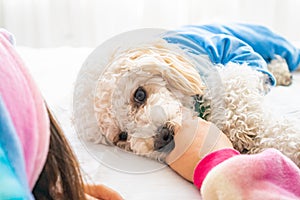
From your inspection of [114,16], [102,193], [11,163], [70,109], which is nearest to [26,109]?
[11,163]

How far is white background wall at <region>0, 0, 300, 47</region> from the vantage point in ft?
8.32

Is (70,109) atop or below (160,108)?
below

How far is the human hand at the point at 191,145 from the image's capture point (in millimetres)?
862

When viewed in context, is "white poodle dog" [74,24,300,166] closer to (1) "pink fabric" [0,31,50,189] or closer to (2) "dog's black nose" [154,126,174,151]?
(2) "dog's black nose" [154,126,174,151]

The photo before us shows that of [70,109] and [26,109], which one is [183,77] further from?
[26,109]

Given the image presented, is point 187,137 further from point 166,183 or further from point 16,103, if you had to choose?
point 16,103

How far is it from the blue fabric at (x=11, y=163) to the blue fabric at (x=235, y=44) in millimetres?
688

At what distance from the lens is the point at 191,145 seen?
882 mm

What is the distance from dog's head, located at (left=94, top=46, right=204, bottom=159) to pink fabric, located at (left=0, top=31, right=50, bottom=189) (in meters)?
0.42

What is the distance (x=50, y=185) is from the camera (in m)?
0.60

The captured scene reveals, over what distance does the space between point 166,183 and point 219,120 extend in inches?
9.5

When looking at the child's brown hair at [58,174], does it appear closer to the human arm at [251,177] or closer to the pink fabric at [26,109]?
the pink fabric at [26,109]

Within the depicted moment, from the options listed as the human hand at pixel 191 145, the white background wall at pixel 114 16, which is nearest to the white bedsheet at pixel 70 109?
the human hand at pixel 191 145

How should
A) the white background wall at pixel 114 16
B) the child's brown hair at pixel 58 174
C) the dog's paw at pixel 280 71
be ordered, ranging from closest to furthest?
the child's brown hair at pixel 58 174 < the dog's paw at pixel 280 71 < the white background wall at pixel 114 16
